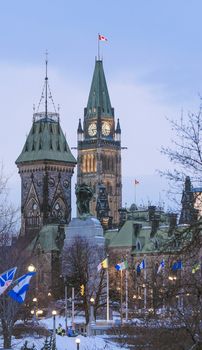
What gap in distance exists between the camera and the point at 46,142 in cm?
18875

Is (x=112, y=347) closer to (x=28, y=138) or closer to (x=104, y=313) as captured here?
(x=104, y=313)

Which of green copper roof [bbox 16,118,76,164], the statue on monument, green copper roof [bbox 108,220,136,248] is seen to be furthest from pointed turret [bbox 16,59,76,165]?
the statue on monument

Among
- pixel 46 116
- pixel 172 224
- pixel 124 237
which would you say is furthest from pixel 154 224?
pixel 172 224

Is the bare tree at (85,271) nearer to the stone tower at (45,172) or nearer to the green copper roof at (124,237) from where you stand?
the green copper roof at (124,237)

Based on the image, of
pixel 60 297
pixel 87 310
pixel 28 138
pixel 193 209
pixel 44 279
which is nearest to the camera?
pixel 193 209

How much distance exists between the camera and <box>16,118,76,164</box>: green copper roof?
622ft

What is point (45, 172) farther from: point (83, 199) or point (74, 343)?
point (74, 343)

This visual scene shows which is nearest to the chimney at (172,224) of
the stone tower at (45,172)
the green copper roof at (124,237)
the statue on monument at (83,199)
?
the statue on monument at (83,199)

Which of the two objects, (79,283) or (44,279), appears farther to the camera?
(44,279)

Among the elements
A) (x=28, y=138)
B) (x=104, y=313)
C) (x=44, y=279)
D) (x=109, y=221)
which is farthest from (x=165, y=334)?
(x=28, y=138)

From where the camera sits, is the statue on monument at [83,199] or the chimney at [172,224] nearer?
the chimney at [172,224]

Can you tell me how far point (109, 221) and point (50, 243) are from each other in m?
22.5

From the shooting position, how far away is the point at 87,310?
280ft

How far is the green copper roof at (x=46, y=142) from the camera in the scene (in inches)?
Answer: 7466
